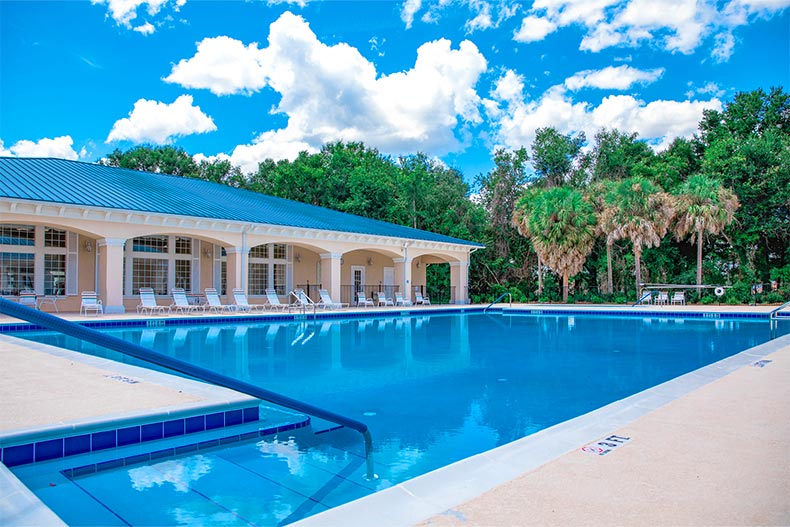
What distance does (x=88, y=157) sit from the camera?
36.1m

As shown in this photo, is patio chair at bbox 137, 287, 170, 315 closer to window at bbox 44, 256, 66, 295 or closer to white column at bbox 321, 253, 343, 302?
window at bbox 44, 256, 66, 295

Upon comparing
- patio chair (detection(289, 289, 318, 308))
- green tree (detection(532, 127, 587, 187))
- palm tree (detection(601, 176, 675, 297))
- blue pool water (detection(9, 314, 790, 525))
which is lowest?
blue pool water (detection(9, 314, 790, 525))

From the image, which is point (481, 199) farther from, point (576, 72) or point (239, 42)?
point (239, 42)

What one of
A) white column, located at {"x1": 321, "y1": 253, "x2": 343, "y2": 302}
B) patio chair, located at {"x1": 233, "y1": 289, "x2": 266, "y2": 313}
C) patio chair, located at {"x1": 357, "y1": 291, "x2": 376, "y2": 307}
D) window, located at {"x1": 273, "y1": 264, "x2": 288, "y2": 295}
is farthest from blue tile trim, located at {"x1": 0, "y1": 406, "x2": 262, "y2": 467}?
window, located at {"x1": 273, "y1": 264, "x2": 288, "y2": 295}

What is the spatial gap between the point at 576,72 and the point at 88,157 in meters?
31.1

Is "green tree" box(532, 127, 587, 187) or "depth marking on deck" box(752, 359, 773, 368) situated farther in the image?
"green tree" box(532, 127, 587, 187)

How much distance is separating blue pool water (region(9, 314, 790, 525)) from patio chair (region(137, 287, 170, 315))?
319 cm

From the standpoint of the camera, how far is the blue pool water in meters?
3.63

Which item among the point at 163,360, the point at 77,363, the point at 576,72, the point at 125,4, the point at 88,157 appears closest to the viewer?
the point at 163,360

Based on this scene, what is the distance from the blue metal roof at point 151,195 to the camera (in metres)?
16.2

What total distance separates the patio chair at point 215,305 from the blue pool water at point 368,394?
3.08m

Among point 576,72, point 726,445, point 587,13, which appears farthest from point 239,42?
point 726,445

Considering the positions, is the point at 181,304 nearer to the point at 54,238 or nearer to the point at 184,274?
the point at 184,274

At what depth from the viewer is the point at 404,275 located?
83.7 ft
